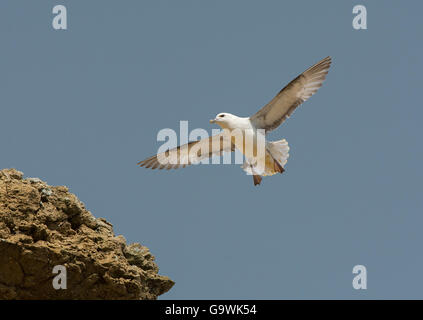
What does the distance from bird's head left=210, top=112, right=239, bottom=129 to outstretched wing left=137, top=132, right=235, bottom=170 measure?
134 cm

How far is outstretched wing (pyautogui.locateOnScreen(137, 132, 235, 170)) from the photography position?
1647 cm

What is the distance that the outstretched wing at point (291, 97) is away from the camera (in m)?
15.2

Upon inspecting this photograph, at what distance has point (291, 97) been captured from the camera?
1531 cm

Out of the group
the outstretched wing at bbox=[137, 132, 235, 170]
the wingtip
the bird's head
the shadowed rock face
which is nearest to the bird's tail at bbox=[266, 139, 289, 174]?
the wingtip

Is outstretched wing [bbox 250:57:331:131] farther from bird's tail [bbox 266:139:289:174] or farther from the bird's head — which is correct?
the bird's head

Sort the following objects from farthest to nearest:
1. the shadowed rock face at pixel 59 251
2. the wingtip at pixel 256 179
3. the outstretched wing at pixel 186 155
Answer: the outstretched wing at pixel 186 155
the wingtip at pixel 256 179
the shadowed rock face at pixel 59 251

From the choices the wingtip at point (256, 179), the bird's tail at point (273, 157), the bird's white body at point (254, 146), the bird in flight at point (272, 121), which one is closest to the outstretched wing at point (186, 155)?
the bird in flight at point (272, 121)

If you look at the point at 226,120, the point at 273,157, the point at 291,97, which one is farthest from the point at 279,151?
the point at 226,120

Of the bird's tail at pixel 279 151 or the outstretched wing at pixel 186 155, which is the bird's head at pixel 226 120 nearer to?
the bird's tail at pixel 279 151

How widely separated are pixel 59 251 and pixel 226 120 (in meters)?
5.49

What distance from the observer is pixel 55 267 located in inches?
418

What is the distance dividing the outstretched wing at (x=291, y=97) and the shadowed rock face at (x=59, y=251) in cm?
476
